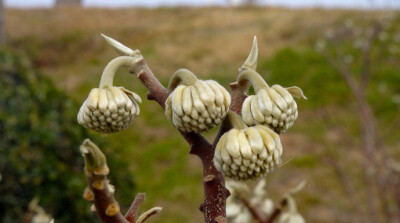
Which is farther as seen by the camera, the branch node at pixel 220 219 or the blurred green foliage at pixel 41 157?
the blurred green foliage at pixel 41 157

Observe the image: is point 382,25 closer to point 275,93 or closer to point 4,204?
point 4,204

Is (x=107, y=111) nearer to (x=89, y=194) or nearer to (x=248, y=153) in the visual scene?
(x=89, y=194)

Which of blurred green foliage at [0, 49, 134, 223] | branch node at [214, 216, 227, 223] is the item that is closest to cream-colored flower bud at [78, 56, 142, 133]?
branch node at [214, 216, 227, 223]

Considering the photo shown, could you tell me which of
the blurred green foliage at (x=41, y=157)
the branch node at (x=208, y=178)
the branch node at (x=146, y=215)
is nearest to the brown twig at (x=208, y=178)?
the branch node at (x=208, y=178)

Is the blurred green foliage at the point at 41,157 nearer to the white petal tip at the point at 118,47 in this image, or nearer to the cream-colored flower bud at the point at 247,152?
the white petal tip at the point at 118,47

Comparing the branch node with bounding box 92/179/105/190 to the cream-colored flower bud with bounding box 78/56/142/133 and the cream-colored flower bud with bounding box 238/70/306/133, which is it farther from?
the cream-colored flower bud with bounding box 238/70/306/133
